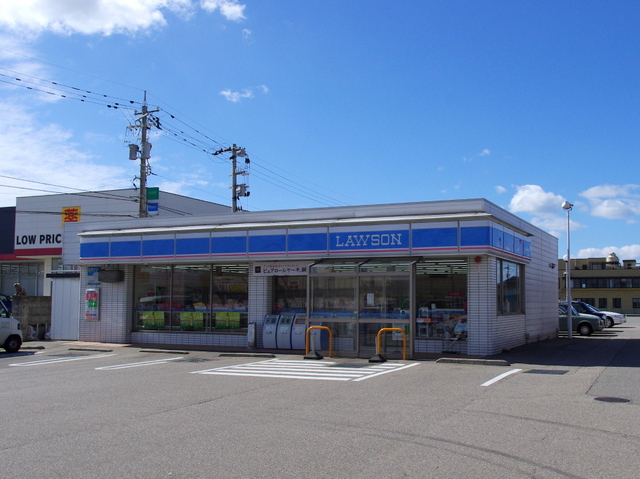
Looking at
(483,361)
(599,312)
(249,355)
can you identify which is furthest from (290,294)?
(599,312)

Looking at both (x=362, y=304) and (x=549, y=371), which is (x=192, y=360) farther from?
(x=549, y=371)

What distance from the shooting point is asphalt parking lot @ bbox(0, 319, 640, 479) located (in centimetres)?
653

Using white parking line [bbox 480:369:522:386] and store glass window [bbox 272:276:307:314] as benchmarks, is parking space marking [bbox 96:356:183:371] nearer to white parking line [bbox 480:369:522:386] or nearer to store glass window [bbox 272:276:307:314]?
store glass window [bbox 272:276:307:314]

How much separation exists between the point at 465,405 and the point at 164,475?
5423mm

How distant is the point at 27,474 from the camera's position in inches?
247

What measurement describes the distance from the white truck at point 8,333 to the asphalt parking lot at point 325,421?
235 inches

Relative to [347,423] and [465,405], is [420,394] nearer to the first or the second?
[465,405]

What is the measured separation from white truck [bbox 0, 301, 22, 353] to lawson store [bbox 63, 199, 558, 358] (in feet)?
8.49

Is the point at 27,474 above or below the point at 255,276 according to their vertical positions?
below

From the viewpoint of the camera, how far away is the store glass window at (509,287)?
18.9 meters

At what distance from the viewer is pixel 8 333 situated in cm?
2100

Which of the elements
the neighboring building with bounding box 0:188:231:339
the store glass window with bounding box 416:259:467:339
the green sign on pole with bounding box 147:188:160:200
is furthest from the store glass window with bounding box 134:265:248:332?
the neighboring building with bounding box 0:188:231:339

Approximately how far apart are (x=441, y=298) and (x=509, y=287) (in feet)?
9.78

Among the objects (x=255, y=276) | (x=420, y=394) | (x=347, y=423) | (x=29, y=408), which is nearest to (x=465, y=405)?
(x=420, y=394)
